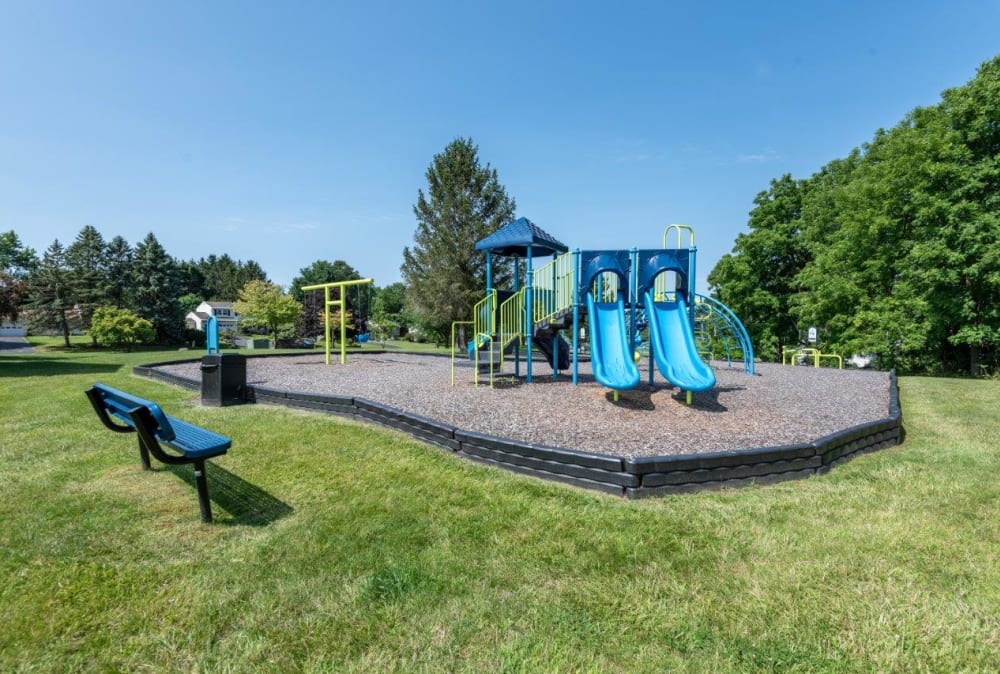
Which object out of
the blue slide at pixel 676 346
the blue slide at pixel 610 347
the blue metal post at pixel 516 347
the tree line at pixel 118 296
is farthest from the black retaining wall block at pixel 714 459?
the tree line at pixel 118 296

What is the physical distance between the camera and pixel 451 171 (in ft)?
103

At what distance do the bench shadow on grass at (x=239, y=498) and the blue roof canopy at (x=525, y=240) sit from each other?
7.91 metres

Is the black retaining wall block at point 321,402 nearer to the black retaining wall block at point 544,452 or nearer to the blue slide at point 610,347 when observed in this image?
the black retaining wall block at point 544,452

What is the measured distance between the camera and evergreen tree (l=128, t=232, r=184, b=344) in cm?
3500

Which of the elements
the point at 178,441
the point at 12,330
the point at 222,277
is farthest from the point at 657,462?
the point at 222,277

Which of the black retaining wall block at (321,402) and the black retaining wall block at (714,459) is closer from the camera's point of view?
the black retaining wall block at (714,459)

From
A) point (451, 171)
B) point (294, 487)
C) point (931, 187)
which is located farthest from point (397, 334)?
point (294, 487)

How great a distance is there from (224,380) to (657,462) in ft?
23.3

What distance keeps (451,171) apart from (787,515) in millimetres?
30843

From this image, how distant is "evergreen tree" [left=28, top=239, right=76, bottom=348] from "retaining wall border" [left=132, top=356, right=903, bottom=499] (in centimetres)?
4035

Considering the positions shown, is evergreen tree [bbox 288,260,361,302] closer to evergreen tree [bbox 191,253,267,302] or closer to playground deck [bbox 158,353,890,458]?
evergreen tree [bbox 191,253,267,302]

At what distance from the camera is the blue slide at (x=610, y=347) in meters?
7.50

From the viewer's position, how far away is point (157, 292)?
3556cm

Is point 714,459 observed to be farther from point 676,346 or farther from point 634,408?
point 676,346
